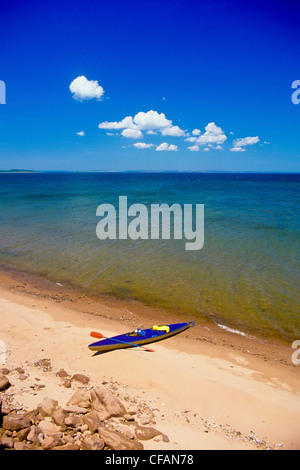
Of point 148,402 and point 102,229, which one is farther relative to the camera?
point 102,229

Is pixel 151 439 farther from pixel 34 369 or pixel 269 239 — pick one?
pixel 269 239

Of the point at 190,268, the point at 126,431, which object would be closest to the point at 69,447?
the point at 126,431

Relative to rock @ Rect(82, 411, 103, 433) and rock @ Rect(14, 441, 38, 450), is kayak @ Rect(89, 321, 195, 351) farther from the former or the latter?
rock @ Rect(14, 441, 38, 450)

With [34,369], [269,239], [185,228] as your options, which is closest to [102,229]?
[185,228]

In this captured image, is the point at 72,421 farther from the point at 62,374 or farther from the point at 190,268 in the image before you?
the point at 190,268

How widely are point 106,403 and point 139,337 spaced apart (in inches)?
166

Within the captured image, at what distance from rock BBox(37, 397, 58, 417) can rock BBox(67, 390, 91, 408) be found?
0.44m

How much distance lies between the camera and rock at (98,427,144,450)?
20.6 ft

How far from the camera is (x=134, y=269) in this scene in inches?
780

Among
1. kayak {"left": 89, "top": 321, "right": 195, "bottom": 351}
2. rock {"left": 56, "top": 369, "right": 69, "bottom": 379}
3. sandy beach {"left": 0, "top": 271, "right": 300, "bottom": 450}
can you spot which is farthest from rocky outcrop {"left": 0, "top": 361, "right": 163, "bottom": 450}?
kayak {"left": 89, "top": 321, "right": 195, "bottom": 351}

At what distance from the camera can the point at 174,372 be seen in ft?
32.1

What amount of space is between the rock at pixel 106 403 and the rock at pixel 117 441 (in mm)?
661

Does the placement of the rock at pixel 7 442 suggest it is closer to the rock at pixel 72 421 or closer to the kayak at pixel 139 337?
the rock at pixel 72 421
